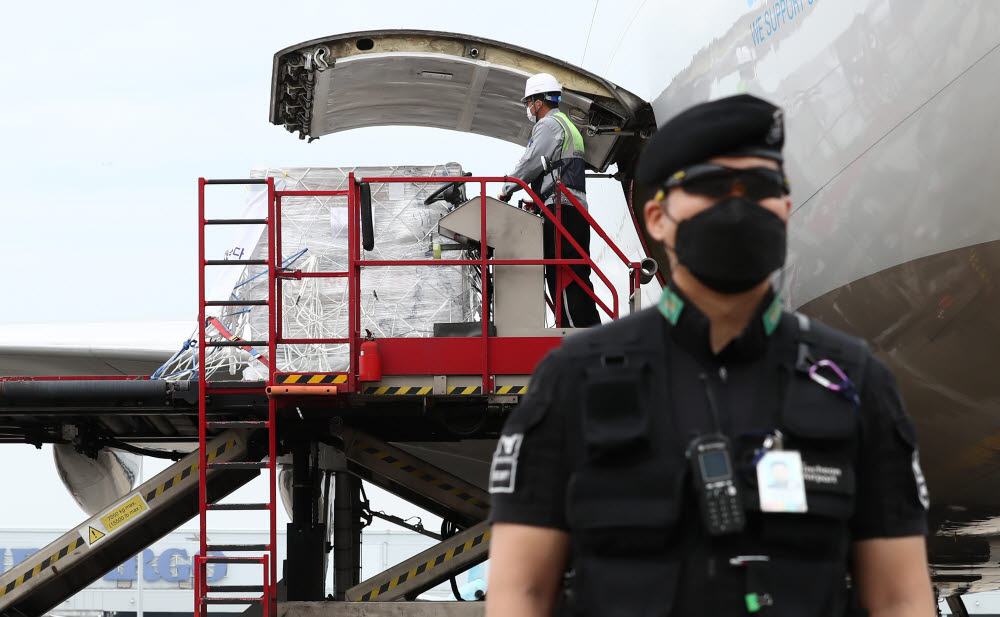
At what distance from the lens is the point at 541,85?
702 centimetres

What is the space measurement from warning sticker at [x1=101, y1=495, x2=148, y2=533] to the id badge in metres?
6.18

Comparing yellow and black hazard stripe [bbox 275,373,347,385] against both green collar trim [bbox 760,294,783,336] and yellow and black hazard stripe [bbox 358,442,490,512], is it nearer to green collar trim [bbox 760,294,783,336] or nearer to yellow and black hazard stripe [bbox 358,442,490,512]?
yellow and black hazard stripe [bbox 358,442,490,512]

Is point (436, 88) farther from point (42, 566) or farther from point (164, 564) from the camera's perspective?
point (164, 564)

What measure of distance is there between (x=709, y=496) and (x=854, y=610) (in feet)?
1.03

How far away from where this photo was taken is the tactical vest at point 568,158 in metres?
6.91

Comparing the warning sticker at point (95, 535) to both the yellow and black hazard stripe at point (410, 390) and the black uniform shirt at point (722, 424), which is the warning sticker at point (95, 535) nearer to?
the yellow and black hazard stripe at point (410, 390)

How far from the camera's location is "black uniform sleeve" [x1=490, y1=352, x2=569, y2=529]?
69.8 inches

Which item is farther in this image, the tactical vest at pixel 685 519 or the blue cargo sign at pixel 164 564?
the blue cargo sign at pixel 164 564

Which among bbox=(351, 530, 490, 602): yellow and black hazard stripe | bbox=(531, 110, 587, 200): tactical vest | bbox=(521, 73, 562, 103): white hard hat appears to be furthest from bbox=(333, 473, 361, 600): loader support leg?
bbox=(521, 73, 562, 103): white hard hat

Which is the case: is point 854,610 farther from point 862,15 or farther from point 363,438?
point 363,438

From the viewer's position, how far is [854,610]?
5.81ft

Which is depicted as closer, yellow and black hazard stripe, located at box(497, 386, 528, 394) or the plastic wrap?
yellow and black hazard stripe, located at box(497, 386, 528, 394)

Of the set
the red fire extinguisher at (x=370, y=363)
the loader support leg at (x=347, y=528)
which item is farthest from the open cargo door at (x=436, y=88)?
the loader support leg at (x=347, y=528)

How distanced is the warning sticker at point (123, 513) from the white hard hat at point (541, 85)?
3336 mm
